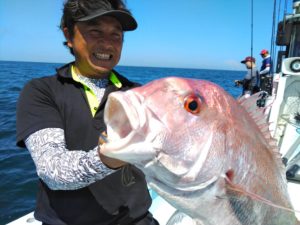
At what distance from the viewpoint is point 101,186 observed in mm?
1883

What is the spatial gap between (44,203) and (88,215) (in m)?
0.31

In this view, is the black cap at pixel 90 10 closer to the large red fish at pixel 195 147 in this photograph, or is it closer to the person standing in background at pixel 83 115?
the person standing in background at pixel 83 115

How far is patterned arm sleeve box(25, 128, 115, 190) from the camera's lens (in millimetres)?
1362

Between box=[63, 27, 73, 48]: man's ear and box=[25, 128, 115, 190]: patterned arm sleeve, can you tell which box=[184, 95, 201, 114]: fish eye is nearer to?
box=[25, 128, 115, 190]: patterned arm sleeve

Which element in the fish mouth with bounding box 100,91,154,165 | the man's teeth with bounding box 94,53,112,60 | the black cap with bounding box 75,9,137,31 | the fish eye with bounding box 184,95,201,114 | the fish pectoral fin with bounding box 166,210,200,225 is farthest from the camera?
the man's teeth with bounding box 94,53,112,60

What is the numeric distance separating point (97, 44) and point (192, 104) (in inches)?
37.7

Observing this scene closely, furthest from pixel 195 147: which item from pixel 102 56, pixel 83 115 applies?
pixel 102 56

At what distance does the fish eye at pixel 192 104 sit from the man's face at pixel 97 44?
0.92 meters

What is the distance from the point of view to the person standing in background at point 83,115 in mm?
1657

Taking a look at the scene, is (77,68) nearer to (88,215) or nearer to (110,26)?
(110,26)

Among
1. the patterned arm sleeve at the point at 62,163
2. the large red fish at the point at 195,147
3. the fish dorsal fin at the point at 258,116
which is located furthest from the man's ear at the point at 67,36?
the fish dorsal fin at the point at 258,116

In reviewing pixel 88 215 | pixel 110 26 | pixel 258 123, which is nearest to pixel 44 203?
pixel 88 215

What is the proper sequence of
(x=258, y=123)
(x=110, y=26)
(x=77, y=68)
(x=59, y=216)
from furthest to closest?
(x=77, y=68), (x=110, y=26), (x=59, y=216), (x=258, y=123)

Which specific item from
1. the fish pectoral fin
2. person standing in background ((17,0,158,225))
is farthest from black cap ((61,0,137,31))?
the fish pectoral fin
